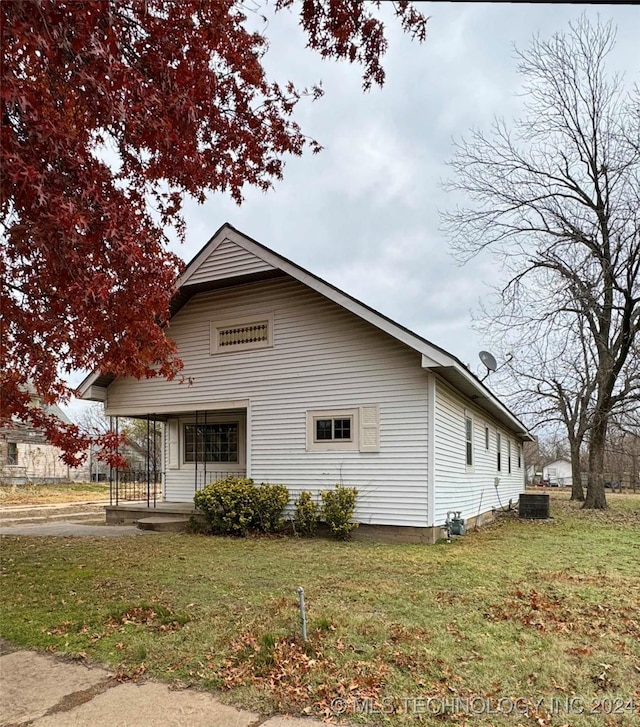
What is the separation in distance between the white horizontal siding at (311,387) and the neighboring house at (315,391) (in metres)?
0.02

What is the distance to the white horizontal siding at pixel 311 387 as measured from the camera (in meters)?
10.2

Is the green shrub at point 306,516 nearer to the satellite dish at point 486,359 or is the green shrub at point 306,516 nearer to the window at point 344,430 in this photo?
the window at point 344,430

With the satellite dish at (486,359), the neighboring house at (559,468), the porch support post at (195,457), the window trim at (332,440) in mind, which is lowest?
the neighboring house at (559,468)

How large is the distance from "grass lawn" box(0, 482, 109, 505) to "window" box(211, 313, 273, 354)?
41.2 feet

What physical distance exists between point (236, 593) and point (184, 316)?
820cm

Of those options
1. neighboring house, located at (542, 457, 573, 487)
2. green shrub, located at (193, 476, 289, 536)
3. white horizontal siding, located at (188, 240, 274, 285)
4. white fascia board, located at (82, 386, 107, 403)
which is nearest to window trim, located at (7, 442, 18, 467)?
white fascia board, located at (82, 386, 107, 403)

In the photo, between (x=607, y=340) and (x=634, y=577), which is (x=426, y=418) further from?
(x=607, y=340)

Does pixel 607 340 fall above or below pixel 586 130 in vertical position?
below

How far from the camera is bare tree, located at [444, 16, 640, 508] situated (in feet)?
59.5

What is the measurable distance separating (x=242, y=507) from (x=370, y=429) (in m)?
2.88

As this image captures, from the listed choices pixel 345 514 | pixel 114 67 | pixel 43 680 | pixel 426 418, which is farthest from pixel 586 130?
pixel 43 680

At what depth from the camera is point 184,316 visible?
1292 cm

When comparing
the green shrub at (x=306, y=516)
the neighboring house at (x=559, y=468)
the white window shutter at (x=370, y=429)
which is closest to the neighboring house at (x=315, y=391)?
the white window shutter at (x=370, y=429)

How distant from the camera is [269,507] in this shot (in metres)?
10.8
